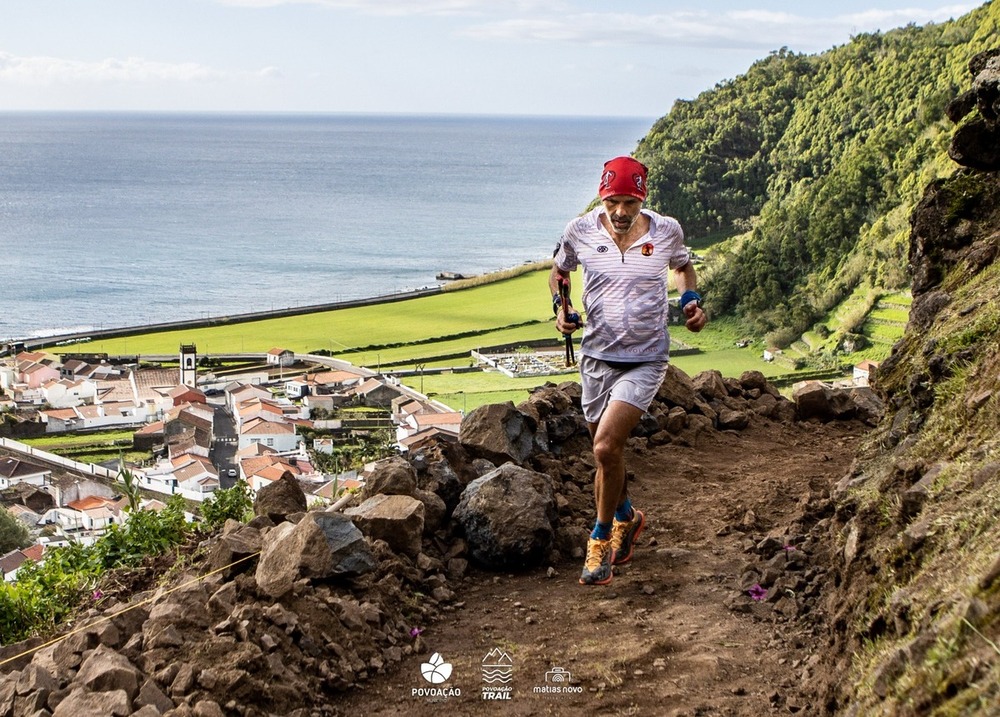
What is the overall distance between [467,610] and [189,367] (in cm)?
5137

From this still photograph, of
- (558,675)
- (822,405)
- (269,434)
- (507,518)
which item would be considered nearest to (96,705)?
(558,675)

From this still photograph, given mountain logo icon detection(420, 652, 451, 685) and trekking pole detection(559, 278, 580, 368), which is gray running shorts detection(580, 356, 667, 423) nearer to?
trekking pole detection(559, 278, 580, 368)

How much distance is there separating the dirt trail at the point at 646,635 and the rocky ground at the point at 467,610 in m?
0.01

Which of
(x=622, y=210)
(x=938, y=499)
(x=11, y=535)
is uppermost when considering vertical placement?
(x=622, y=210)

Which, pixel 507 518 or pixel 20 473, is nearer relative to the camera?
pixel 507 518

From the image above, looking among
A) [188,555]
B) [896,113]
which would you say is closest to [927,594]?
[188,555]

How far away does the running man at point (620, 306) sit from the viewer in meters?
5.68

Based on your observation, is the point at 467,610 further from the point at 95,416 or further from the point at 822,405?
the point at 95,416

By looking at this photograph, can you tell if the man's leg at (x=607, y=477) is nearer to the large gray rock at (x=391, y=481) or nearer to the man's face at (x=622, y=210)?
the man's face at (x=622, y=210)

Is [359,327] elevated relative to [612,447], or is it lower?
lower

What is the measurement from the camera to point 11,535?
2488 cm

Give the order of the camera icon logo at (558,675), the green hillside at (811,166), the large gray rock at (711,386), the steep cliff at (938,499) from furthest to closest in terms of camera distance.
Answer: the green hillside at (811,166)
the large gray rock at (711,386)
the camera icon logo at (558,675)
the steep cliff at (938,499)

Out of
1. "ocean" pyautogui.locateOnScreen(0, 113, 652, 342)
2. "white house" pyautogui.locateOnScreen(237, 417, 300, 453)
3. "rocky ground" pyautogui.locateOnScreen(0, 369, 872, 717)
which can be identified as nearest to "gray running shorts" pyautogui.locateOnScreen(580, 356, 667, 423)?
"rocky ground" pyautogui.locateOnScreen(0, 369, 872, 717)

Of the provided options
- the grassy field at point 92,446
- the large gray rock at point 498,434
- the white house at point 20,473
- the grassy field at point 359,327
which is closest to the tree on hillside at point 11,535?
the white house at point 20,473
